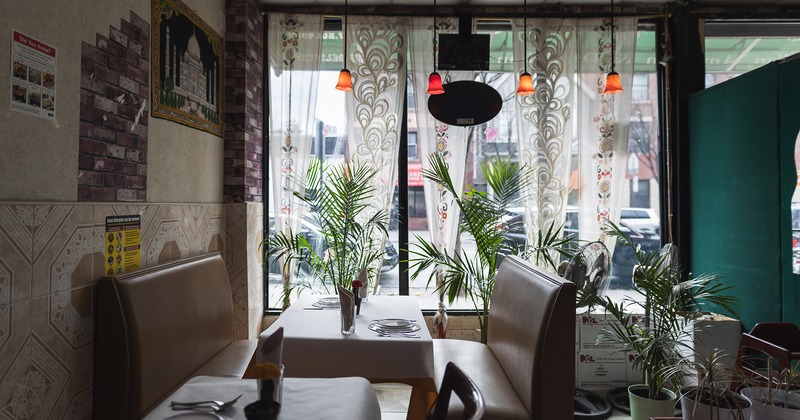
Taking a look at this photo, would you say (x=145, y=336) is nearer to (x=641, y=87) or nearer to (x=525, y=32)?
(x=525, y=32)

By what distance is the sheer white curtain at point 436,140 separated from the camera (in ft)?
14.3

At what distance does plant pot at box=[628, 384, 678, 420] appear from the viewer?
2.96m

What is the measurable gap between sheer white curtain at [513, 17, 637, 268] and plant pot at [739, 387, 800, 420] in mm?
2743

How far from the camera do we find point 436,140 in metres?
4.39

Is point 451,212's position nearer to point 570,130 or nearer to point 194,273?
point 570,130

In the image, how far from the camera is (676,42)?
14.5 feet

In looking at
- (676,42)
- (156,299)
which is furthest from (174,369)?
(676,42)

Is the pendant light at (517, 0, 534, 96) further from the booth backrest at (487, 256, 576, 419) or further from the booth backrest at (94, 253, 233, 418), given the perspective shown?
the booth backrest at (94, 253, 233, 418)

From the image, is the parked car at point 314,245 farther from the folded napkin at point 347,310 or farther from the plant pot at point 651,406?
the plant pot at point 651,406

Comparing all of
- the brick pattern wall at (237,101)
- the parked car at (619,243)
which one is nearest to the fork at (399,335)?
the brick pattern wall at (237,101)

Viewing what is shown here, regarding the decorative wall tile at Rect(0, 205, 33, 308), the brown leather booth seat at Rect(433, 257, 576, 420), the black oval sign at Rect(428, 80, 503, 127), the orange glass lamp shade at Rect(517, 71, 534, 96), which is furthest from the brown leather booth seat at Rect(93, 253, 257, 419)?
the orange glass lamp shade at Rect(517, 71, 534, 96)

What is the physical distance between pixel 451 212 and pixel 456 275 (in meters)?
0.69

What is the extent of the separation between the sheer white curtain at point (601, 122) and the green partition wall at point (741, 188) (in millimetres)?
589

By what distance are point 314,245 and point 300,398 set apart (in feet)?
9.41
